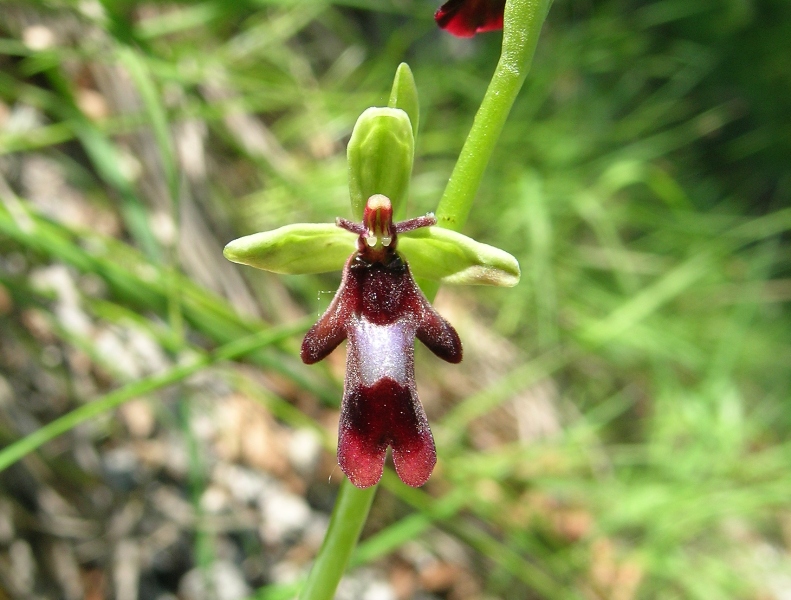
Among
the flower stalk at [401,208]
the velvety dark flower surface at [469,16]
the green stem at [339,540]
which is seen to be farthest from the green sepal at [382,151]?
the green stem at [339,540]

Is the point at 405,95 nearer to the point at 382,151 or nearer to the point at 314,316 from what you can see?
the point at 382,151

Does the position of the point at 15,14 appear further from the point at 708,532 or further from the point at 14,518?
the point at 708,532

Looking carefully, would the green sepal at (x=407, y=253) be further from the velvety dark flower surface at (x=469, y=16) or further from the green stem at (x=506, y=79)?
the velvety dark flower surface at (x=469, y=16)

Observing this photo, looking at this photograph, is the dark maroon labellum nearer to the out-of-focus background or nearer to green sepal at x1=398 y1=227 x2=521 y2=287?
green sepal at x1=398 y1=227 x2=521 y2=287

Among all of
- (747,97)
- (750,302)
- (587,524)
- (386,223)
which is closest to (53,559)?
(386,223)

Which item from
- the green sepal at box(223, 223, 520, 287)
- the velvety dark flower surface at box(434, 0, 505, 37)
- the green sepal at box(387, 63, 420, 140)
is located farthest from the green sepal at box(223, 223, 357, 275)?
the velvety dark flower surface at box(434, 0, 505, 37)

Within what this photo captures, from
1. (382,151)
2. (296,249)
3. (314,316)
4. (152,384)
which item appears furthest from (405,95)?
(152,384)
